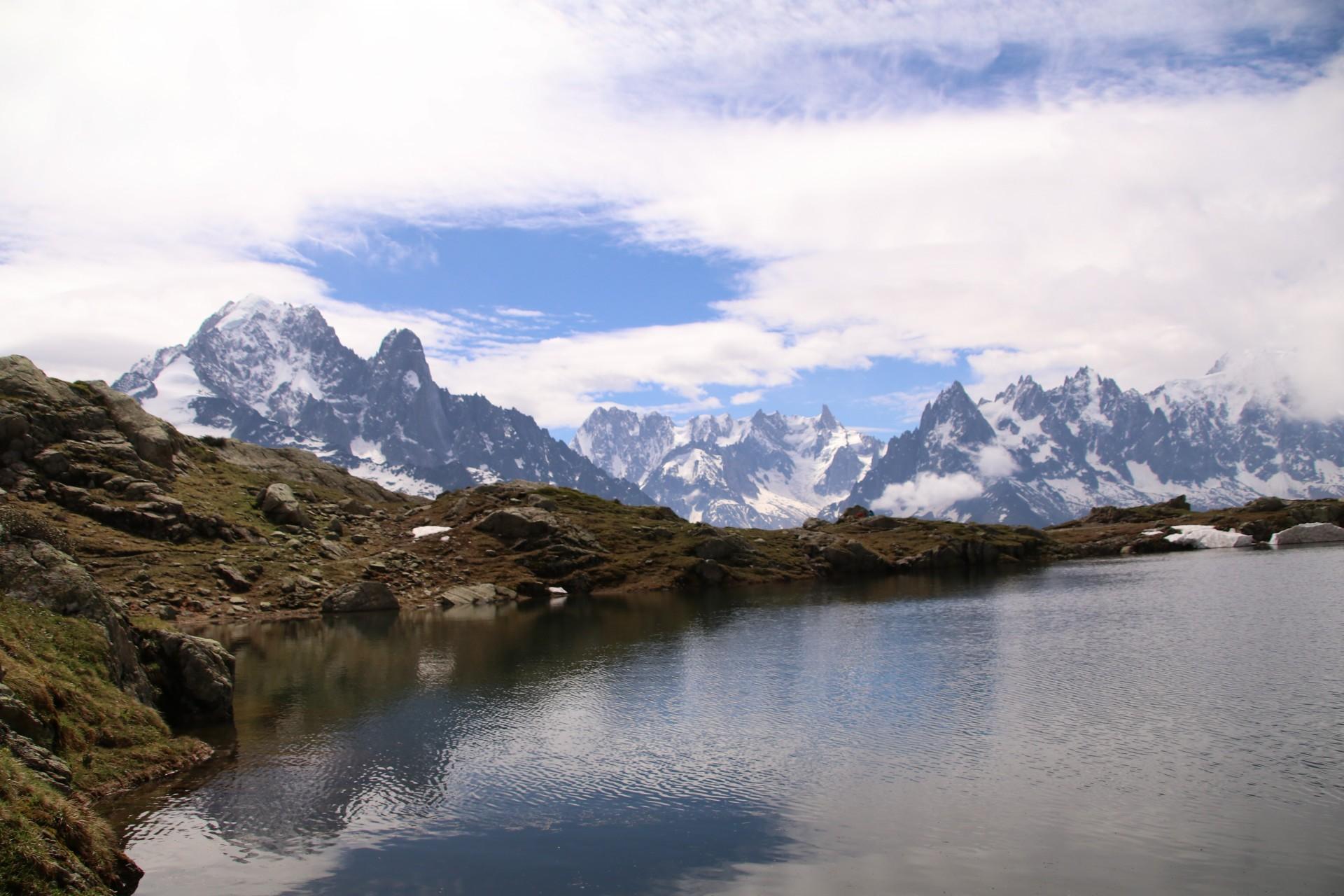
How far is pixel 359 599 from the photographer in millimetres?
123562

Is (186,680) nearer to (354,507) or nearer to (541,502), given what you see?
(354,507)

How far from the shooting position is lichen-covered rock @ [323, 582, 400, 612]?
121625mm

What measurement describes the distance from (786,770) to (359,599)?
309 ft

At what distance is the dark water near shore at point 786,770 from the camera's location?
32.5 meters

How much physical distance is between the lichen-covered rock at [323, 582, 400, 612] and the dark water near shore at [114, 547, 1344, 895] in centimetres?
3772

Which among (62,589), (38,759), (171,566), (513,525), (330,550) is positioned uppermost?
(513,525)

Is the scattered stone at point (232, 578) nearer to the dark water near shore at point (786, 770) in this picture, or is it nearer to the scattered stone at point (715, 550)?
the dark water near shore at point (786, 770)

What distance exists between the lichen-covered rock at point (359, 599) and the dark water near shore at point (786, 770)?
124 feet

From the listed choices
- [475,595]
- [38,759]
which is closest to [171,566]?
[475,595]

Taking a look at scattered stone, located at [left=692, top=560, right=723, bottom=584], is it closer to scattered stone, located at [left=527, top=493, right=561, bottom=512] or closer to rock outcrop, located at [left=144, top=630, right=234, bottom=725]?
scattered stone, located at [left=527, top=493, right=561, bottom=512]

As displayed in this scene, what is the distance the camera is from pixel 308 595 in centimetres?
12100

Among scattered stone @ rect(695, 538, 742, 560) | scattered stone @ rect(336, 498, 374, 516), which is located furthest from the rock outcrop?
scattered stone @ rect(695, 538, 742, 560)

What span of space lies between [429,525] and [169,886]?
143032 millimetres

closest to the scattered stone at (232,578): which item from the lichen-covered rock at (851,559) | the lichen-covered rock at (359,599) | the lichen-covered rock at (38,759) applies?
the lichen-covered rock at (359,599)
